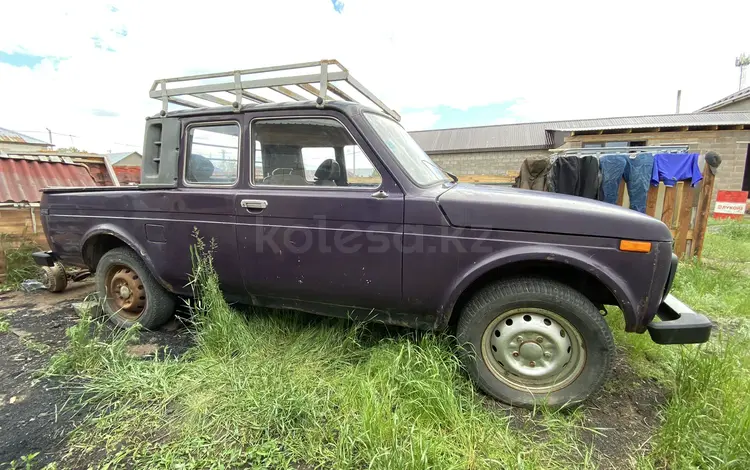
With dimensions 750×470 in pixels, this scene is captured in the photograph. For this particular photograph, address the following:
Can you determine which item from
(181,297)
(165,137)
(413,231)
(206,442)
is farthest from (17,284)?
(413,231)

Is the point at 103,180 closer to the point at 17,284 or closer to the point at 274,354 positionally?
the point at 17,284

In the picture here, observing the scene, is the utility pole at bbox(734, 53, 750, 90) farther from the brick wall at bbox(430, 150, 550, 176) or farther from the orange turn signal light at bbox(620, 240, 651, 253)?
the orange turn signal light at bbox(620, 240, 651, 253)

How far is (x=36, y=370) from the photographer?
2.63 metres

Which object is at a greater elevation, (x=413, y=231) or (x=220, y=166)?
(x=220, y=166)

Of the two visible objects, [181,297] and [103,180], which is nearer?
[181,297]

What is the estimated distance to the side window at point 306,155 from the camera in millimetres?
2633

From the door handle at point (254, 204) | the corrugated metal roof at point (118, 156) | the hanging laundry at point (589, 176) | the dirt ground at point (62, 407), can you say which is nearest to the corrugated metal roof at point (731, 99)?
the hanging laundry at point (589, 176)

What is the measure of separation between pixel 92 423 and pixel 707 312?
5431 mm

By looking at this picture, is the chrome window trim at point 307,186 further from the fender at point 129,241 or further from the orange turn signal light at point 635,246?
the orange turn signal light at point 635,246

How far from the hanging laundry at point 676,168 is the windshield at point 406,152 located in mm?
4688

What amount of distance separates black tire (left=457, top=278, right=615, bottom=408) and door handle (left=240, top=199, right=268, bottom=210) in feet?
5.35

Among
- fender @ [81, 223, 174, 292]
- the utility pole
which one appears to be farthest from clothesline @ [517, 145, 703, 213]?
the utility pole

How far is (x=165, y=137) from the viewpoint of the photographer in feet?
9.91

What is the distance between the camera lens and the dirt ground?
1.93 metres
